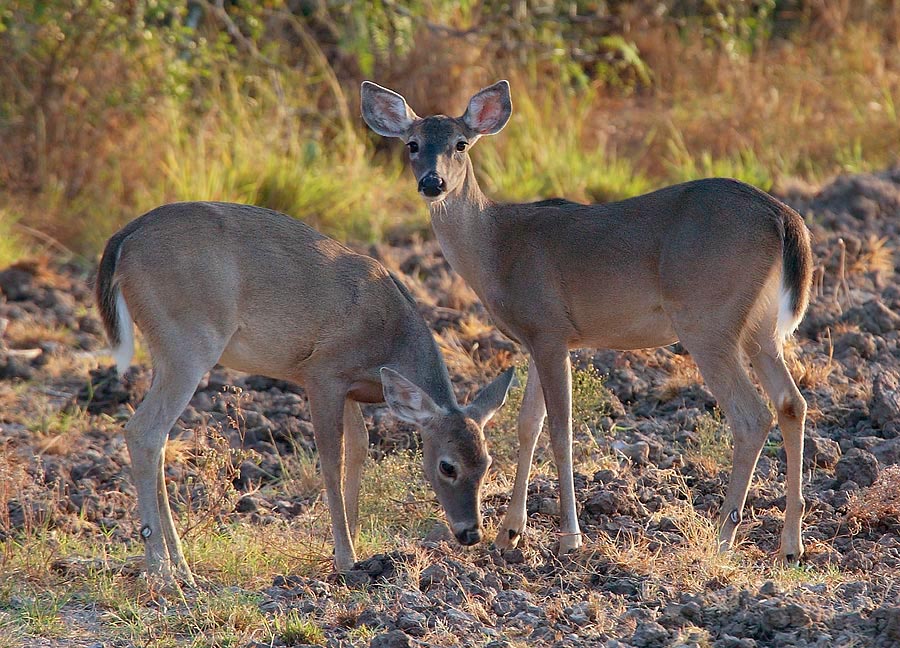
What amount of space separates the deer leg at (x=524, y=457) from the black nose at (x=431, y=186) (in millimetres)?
976

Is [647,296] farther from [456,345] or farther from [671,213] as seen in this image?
[456,345]

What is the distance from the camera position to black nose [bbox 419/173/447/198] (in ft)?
21.6

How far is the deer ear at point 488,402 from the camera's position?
6402 millimetres

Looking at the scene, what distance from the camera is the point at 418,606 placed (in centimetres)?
541

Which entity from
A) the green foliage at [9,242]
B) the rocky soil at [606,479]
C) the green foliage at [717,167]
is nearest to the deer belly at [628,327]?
the rocky soil at [606,479]

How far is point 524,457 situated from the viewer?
21.9 feet

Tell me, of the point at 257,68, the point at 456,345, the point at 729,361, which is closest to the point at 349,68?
the point at 257,68

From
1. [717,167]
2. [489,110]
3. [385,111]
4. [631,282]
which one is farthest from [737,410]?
[717,167]

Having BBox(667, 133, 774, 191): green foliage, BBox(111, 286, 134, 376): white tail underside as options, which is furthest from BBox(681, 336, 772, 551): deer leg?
BBox(667, 133, 774, 191): green foliage

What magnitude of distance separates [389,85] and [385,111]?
671cm

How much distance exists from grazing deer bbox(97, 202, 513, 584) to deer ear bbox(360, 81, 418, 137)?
→ 30.5 inches

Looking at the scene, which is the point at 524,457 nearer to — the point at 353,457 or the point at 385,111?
the point at 353,457

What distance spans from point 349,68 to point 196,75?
7.78 ft

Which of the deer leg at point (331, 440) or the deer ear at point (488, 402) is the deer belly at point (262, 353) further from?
the deer ear at point (488, 402)
